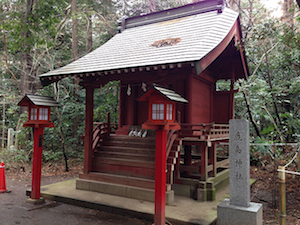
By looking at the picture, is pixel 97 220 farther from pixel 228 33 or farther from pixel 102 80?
pixel 228 33

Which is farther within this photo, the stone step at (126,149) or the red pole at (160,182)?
the stone step at (126,149)

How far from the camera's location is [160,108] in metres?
5.13

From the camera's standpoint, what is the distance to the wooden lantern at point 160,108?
5047mm

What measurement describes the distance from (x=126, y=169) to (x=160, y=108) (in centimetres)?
353

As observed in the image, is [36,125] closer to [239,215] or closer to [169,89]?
[169,89]

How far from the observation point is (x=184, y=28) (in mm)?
9008

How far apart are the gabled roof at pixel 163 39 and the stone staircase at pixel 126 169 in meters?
2.82


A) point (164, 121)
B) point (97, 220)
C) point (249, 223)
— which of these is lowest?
point (97, 220)

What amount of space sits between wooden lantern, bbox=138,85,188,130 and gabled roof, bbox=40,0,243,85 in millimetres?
1243

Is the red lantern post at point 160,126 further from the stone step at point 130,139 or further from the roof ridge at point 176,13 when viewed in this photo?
the roof ridge at point 176,13

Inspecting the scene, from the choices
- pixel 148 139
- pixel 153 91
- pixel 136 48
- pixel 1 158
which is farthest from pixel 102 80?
pixel 1 158

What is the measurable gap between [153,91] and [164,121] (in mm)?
718

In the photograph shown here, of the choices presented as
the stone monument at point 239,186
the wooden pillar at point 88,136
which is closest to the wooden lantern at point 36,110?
the wooden pillar at point 88,136

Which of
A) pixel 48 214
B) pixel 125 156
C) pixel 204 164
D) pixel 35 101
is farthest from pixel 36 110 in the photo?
pixel 204 164
